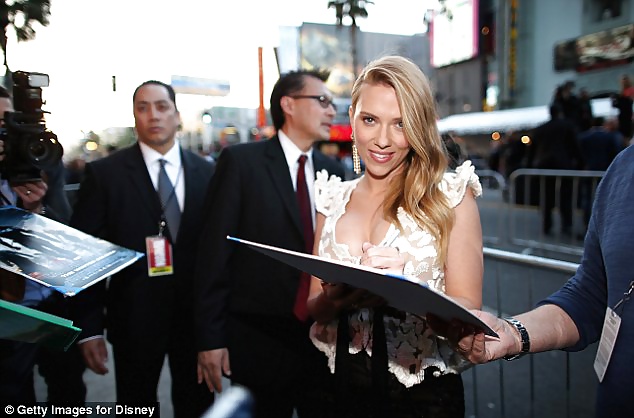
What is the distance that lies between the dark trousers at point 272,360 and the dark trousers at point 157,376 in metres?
0.40

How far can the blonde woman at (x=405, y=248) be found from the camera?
5.26 ft

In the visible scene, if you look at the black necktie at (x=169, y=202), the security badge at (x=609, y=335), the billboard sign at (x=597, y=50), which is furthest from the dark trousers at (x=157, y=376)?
the billboard sign at (x=597, y=50)

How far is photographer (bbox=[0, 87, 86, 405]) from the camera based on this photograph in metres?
1.55

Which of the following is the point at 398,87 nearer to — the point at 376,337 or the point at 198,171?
the point at 376,337

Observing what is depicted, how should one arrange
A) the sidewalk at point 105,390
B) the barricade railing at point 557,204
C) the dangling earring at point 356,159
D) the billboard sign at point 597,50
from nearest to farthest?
the dangling earring at point 356,159 → the sidewalk at point 105,390 → the barricade railing at point 557,204 → the billboard sign at point 597,50

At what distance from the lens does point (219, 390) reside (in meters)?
2.36

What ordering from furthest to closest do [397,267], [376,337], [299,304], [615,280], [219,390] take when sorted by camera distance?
[219,390]
[299,304]
[376,337]
[397,267]
[615,280]

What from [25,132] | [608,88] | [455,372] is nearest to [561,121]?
[455,372]

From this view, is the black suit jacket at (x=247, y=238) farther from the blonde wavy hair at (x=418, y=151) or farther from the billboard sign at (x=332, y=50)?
the billboard sign at (x=332, y=50)

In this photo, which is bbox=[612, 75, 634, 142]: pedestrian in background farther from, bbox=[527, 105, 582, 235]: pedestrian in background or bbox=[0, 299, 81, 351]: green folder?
bbox=[0, 299, 81, 351]: green folder

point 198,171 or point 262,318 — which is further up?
point 198,171

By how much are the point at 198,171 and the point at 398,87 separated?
1684 millimetres

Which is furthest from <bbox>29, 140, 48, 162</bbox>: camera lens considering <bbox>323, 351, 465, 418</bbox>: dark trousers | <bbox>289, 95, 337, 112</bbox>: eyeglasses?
<bbox>289, 95, 337, 112</bbox>: eyeglasses

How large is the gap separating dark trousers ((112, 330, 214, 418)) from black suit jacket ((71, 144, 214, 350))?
0.07 m
